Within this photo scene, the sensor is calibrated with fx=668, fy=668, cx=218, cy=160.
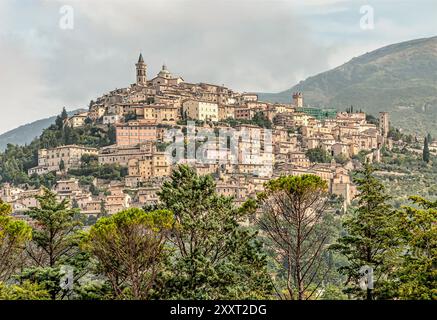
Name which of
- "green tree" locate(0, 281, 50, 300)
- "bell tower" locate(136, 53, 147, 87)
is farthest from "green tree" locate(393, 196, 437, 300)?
"bell tower" locate(136, 53, 147, 87)

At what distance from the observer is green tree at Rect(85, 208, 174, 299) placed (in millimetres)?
13008

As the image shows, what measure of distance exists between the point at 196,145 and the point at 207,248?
156ft

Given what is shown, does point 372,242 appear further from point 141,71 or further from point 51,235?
point 141,71

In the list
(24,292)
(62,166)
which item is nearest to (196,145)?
(62,166)

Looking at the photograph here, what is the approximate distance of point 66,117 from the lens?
72.8 meters

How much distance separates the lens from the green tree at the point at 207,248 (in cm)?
1366

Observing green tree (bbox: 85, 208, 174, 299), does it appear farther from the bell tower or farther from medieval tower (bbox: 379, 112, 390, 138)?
medieval tower (bbox: 379, 112, 390, 138)

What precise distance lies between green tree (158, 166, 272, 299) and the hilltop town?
117 feet

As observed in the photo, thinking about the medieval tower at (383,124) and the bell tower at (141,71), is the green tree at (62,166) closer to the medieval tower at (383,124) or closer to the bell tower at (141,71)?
the bell tower at (141,71)

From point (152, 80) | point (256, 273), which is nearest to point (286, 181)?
point (256, 273)

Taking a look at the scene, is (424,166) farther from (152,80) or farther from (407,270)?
(407,270)

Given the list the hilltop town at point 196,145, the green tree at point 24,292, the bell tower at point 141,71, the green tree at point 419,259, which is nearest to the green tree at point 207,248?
the green tree at point 24,292

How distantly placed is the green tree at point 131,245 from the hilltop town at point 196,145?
38.1m
